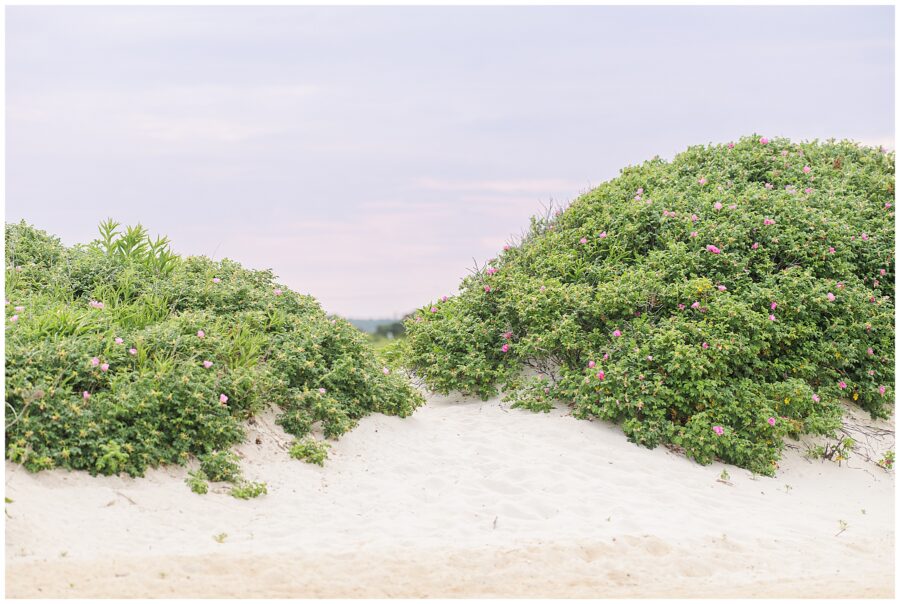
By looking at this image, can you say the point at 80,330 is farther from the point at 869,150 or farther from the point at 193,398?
the point at 869,150

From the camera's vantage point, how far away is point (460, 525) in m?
6.26

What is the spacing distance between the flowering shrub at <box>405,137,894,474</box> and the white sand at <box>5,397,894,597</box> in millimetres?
486

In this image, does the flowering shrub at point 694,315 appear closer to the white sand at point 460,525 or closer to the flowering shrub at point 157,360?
the white sand at point 460,525

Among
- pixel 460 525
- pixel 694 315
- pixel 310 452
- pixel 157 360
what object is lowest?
pixel 460 525

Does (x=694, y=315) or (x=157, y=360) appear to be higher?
(x=694, y=315)

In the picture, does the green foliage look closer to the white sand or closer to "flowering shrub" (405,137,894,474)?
the white sand

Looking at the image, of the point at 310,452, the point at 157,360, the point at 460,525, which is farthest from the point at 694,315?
the point at 157,360

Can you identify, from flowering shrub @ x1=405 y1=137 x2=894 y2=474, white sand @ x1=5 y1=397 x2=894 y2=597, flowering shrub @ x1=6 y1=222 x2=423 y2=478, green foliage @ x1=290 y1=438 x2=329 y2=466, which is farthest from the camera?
flowering shrub @ x1=405 y1=137 x2=894 y2=474

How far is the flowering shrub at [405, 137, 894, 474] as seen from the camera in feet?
27.6

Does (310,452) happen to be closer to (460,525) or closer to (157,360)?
(157,360)

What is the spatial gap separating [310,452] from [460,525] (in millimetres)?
1624

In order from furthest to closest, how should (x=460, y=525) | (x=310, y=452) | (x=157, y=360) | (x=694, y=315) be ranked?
(x=694, y=315) < (x=310, y=452) < (x=157, y=360) < (x=460, y=525)

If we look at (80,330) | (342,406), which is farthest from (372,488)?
(80,330)

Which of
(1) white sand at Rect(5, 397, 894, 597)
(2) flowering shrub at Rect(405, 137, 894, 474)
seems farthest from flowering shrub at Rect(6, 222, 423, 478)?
(2) flowering shrub at Rect(405, 137, 894, 474)
